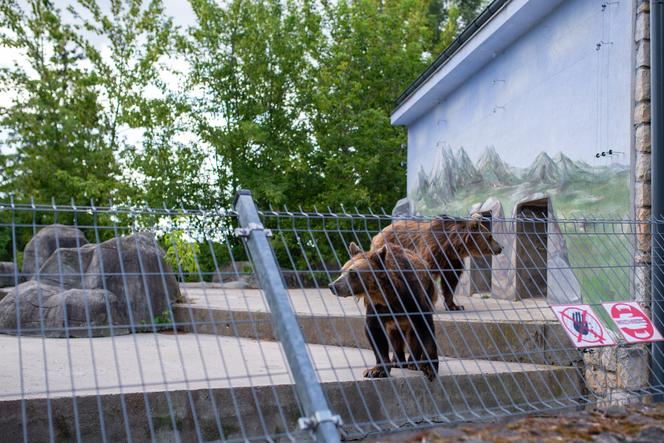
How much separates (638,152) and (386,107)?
15134 mm

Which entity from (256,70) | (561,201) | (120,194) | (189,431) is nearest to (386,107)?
(256,70)

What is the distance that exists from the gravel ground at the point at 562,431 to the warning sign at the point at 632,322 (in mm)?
1374

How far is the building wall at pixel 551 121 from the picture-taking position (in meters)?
6.75

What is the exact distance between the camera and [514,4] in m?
8.78

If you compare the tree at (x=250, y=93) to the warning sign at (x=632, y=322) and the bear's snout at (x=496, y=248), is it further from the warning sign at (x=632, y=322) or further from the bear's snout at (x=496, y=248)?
the warning sign at (x=632, y=322)

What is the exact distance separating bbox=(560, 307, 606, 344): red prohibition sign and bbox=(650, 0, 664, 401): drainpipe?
1.31 metres

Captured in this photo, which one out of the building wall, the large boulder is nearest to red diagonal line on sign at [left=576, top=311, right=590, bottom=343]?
the building wall

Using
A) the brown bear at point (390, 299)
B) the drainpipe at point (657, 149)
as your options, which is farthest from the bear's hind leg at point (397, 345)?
the drainpipe at point (657, 149)

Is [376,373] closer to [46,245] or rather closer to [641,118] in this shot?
[641,118]

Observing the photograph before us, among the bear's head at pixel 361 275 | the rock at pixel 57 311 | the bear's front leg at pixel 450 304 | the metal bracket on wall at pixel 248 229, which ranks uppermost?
the rock at pixel 57 311

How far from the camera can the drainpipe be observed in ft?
17.4

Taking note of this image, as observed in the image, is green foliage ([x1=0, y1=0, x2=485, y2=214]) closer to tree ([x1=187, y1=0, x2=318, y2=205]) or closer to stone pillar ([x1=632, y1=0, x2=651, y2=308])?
tree ([x1=187, y1=0, x2=318, y2=205])

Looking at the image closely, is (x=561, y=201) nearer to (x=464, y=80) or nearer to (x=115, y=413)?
(x=464, y=80)

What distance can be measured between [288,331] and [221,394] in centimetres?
207
